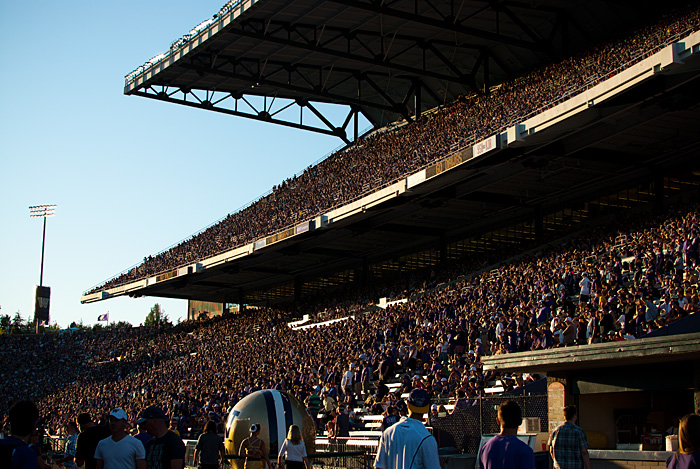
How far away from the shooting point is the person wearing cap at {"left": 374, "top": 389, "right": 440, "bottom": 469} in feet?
18.5

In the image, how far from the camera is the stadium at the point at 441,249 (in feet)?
50.2

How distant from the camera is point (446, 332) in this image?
81.8 feet

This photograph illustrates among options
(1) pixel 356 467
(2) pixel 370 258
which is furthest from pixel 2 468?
(2) pixel 370 258

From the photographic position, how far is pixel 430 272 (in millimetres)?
38406

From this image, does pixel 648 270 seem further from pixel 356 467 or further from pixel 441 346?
pixel 356 467

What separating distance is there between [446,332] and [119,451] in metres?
18.3

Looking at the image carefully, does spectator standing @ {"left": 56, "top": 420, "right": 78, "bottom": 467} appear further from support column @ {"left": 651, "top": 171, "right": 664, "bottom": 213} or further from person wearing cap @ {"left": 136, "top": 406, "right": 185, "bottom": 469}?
support column @ {"left": 651, "top": 171, "right": 664, "bottom": 213}

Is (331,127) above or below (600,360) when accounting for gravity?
above

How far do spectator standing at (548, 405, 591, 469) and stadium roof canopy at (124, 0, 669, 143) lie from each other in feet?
94.2

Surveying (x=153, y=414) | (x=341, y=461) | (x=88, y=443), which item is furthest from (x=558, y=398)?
(x=88, y=443)

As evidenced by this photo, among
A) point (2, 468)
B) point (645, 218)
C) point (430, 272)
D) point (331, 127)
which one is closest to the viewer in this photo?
point (2, 468)

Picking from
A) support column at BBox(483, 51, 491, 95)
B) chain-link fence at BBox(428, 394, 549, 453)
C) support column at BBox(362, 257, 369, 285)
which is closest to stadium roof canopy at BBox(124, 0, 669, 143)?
support column at BBox(483, 51, 491, 95)

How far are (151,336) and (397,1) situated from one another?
3195 cm

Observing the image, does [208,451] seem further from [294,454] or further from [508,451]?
[508,451]
